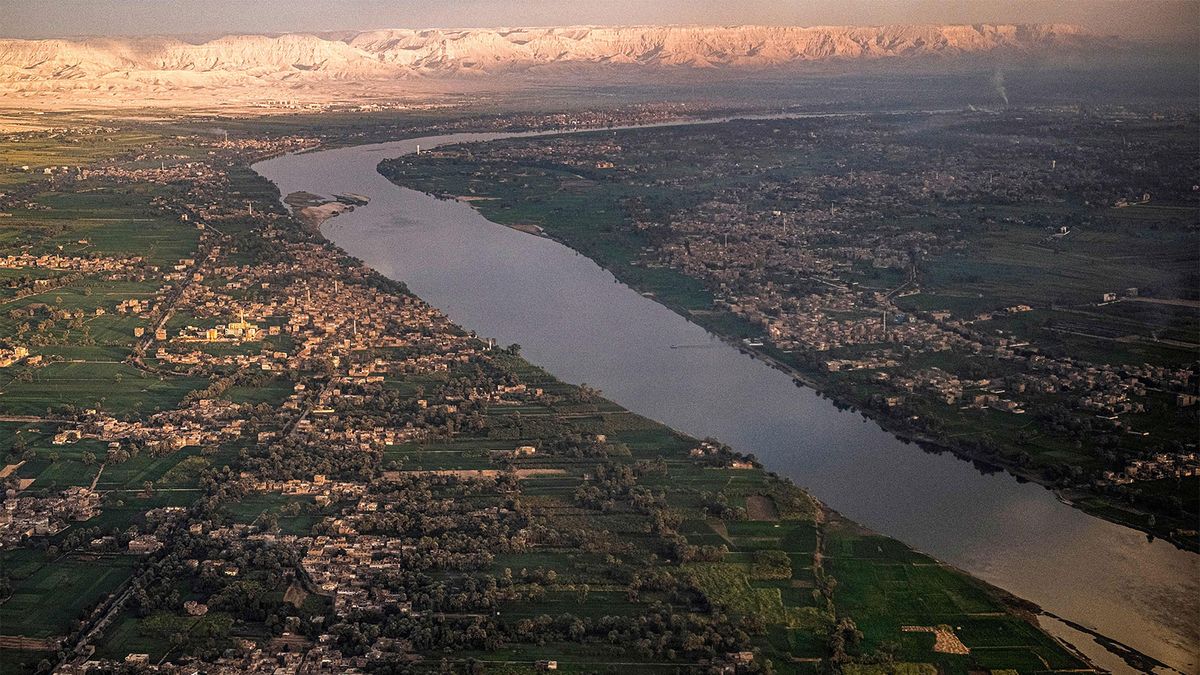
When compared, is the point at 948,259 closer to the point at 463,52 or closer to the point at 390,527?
the point at 390,527

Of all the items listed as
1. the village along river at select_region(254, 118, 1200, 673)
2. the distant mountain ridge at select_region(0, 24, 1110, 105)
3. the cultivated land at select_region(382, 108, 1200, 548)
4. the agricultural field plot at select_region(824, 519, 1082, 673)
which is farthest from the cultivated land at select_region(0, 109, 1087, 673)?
the distant mountain ridge at select_region(0, 24, 1110, 105)

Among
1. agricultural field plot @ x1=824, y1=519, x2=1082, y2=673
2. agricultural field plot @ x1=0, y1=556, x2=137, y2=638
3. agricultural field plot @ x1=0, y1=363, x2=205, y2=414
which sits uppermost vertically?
agricultural field plot @ x1=0, y1=363, x2=205, y2=414

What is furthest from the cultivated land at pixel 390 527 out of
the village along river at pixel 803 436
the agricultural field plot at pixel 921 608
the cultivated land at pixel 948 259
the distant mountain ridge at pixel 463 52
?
the distant mountain ridge at pixel 463 52

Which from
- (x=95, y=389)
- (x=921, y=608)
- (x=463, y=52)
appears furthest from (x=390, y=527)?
(x=463, y=52)

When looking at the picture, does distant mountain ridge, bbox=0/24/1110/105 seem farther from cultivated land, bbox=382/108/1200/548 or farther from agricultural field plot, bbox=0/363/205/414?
agricultural field plot, bbox=0/363/205/414

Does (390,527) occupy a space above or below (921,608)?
above

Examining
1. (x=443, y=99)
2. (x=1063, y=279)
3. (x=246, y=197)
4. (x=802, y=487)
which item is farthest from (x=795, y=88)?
(x=802, y=487)
